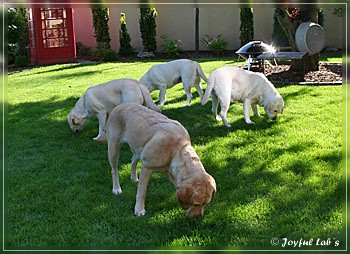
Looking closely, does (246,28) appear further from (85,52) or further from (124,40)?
(85,52)

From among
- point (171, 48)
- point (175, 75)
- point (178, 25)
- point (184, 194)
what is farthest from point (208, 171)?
point (178, 25)

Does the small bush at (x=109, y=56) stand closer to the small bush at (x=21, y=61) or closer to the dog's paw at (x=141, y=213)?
the small bush at (x=21, y=61)

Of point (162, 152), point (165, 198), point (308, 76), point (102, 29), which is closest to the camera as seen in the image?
point (162, 152)

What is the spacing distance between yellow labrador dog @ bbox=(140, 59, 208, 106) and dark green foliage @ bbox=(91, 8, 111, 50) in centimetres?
967

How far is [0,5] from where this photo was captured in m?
3.47

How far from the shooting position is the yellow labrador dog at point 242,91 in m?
6.89

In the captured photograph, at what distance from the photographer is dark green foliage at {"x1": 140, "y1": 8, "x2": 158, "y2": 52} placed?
18000 mm

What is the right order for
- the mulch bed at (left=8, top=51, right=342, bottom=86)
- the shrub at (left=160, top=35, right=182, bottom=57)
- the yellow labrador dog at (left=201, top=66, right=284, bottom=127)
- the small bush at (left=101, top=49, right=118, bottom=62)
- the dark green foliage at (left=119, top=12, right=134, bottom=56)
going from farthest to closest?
the dark green foliage at (left=119, top=12, right=134, bottom=56)
the shrub at (left=160, top=35, right=182, bottom=57)
the small bush at (left=101, top=49, right=118, bottom=62)
the mulch bed at (left=8, top=51, right=342, bottom=86)
the yellow labrador dog at (left=201, top=66, right=284, bottom=127)

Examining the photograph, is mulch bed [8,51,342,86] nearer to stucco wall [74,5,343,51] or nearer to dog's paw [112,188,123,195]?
dog's paw [112,188,123,195]

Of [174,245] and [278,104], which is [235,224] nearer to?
[174,245]

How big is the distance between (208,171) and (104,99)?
89.5 inches

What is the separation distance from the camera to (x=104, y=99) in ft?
21.5

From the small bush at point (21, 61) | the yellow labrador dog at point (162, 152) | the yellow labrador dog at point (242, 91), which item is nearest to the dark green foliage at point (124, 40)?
the small bush at point (21, 61)

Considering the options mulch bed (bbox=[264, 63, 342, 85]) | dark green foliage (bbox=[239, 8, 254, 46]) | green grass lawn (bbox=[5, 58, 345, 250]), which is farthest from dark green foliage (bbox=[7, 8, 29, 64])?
mulch bed (bbox=[264, 63, 342, 85])
